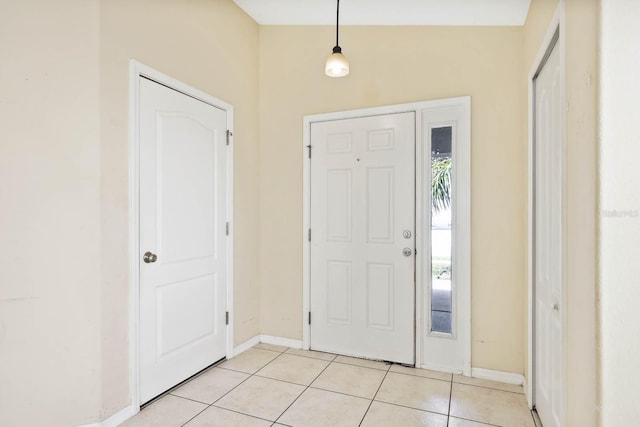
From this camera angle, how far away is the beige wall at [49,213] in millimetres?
1720

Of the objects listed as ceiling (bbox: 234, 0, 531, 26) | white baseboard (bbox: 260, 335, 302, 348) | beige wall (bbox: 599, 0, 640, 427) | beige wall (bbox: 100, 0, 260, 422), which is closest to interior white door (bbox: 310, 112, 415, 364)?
white baseboard (bbox: 260, 335, 302, 348)

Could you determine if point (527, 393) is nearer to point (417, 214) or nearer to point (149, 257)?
point (417, 214)

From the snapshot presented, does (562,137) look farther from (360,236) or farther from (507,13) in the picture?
(360,236)

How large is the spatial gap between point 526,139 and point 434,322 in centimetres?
157

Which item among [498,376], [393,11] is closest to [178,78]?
[393,11]

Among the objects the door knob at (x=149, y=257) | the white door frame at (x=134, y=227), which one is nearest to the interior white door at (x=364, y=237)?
the door knob at (x=149, y=257)

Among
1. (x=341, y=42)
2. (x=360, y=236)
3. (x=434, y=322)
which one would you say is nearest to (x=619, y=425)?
(x=434, y=322)

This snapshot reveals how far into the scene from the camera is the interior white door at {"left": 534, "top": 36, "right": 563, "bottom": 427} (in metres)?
1.72

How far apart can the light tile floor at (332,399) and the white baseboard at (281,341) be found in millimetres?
329

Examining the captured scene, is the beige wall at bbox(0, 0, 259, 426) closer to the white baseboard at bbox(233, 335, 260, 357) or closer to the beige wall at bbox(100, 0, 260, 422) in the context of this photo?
the beige wall at bbox(100, 0, 260, 422)

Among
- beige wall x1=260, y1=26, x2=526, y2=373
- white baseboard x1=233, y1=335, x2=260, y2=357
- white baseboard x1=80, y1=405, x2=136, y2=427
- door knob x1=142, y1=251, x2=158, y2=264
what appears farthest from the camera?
white baseboard x1=233, y1=335, x2=260, y2=357

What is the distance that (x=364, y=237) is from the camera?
3.06 metres

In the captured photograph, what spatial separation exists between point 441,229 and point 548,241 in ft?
3.04

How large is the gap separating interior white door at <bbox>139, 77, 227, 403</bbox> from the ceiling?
1081 mm
